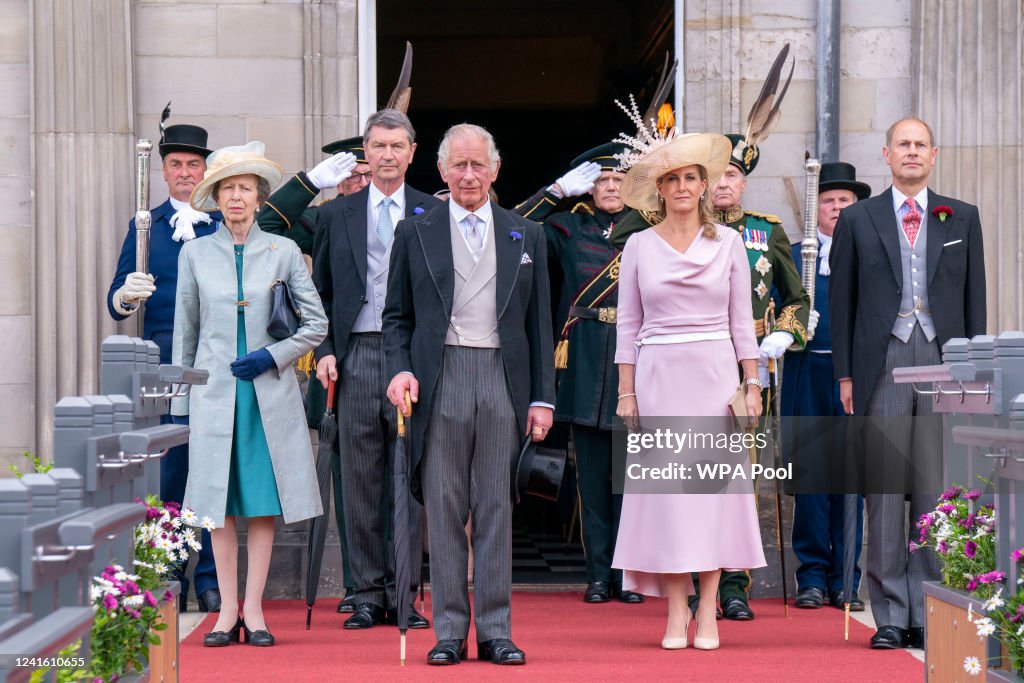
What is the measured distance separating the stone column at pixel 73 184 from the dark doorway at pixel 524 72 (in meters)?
4.83

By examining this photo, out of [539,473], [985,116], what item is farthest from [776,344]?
[985,116]

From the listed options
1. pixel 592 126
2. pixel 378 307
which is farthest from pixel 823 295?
pixel 592 126

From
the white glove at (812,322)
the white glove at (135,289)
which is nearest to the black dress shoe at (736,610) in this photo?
the white glove at (812,322)

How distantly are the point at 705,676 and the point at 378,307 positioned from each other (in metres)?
2.22

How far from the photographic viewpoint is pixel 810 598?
778 cm

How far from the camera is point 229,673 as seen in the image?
5.74 m

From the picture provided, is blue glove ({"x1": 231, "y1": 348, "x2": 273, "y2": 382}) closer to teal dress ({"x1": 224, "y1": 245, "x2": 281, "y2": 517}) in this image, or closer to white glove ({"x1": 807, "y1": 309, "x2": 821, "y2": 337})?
teal dress ({"x1": 224, "y1": 245, "x2": 281, "y2": 517})

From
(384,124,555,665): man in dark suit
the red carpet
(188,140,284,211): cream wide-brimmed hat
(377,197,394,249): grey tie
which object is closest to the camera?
the red carpet

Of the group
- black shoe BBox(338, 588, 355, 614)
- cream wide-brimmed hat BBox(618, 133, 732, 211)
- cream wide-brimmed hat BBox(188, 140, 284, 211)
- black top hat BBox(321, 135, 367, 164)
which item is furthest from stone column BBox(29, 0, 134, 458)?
cream wide-brimmed hat BBox(618, 133, 732, 211)

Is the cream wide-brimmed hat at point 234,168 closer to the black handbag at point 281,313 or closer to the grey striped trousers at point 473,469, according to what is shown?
the black handbag at point 281,313

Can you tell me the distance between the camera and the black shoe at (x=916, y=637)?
6.45m

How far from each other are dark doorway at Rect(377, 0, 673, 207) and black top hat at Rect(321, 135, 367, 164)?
5.12 metres

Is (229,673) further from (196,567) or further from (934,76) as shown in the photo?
(934,76)

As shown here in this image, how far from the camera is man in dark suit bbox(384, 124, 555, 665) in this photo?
5.91m
